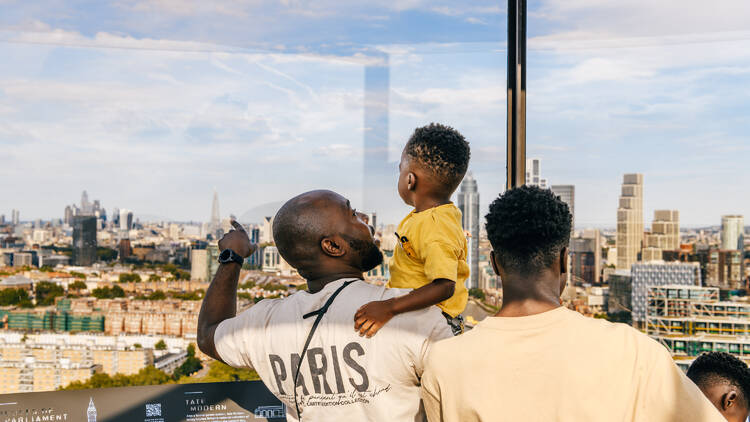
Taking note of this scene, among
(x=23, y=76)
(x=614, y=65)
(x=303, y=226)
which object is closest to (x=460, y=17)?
(x=614, y=65)

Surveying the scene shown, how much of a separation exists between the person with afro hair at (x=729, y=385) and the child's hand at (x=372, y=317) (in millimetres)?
1115

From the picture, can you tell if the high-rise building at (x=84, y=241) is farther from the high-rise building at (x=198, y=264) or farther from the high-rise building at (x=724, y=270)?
the high-rise building at (x=724, y=270)

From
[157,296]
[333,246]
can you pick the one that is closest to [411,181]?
[333,246]

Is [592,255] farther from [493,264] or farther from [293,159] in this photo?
[493,264]

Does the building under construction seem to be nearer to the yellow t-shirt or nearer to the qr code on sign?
the yellow t-shirt

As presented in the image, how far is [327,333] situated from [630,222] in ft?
14.8

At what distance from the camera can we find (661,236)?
4957 mm

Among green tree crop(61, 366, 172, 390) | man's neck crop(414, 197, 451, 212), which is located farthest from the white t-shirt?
green tree crop(61, 366, 172, 390)

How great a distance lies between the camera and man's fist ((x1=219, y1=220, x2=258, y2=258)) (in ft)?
4.12

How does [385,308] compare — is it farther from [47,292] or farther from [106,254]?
[47,292]

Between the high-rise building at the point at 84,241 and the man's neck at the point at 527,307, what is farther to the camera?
the high-rise building at the point at 84,241

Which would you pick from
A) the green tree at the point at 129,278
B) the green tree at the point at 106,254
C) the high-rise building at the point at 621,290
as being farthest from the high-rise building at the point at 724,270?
the green tree at the point at 106,254

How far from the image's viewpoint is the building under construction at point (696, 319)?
168 inches

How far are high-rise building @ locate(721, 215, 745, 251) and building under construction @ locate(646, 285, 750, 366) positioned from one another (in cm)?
52
